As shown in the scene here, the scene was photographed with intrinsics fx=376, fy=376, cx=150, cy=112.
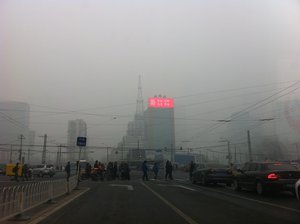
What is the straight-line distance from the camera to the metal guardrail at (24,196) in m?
9.27

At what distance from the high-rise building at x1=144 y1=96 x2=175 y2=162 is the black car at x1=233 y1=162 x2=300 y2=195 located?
3445cm

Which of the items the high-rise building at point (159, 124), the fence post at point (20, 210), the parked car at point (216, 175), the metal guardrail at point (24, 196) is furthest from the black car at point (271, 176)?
the high-rise building at point (159, 124)

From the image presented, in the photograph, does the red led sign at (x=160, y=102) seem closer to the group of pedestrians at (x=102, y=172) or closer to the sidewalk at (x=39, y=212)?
the group of pedestrians at (x=102, y=172)

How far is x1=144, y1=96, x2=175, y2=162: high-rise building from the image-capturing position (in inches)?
2085

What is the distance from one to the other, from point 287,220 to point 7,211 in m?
7.15

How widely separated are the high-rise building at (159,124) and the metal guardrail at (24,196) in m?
37.9

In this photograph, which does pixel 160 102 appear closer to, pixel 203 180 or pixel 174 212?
→ pixel 203 180

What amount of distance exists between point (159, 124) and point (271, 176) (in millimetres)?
44361

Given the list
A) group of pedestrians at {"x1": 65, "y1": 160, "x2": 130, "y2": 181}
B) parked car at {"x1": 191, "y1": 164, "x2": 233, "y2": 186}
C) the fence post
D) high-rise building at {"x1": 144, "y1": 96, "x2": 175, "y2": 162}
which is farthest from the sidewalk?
high-rise building at {"x1": 144, "y1": 96, "x2": 175, "y2": 162}

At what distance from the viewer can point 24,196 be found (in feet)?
34.5

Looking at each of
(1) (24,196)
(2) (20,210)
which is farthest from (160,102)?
(2) (20,210)

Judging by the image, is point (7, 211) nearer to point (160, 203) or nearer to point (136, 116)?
point (160, 203)

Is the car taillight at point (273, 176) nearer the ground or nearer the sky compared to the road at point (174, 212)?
nearer the sky

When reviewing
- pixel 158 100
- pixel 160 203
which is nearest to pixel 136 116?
pixel 158 100
